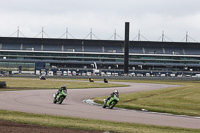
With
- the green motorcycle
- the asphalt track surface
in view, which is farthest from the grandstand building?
the green motorcycle

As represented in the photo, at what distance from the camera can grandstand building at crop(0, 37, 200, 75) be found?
17138 centimetres

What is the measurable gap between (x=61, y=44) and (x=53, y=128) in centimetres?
16771

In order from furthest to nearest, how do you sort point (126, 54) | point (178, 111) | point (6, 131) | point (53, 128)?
point (126, 54) → point (178, 111) → point (53, 128) → point (6, 131)

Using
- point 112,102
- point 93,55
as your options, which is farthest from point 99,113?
point 93,55

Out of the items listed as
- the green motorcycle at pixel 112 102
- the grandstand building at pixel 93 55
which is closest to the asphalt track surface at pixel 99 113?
the green motorcycle at pixel 112 102

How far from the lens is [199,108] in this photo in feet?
95.0

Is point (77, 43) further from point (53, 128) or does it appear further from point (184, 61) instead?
point (53, 128)

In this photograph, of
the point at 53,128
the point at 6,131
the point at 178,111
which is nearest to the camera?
the point at 6,131

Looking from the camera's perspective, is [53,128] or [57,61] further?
[57,61]

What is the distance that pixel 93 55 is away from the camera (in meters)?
176

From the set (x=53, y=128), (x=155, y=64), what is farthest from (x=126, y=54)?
(x=53, y=128)

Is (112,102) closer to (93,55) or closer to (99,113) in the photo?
(99,113)

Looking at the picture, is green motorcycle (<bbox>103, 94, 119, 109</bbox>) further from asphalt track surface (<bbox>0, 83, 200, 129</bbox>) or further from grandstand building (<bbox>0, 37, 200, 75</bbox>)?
grandstand building (<bbox>0, 37, 200, 75</bbox>)

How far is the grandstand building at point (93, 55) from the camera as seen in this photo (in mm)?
171375
